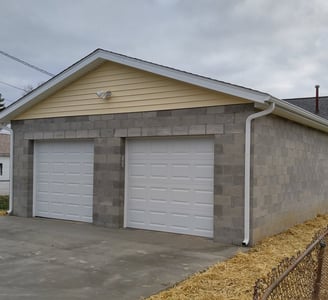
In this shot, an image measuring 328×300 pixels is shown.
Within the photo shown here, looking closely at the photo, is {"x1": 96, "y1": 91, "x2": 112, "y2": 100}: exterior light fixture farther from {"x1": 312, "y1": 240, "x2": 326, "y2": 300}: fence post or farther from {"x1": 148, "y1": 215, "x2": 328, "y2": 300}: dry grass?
{"x1": 312, "y1": 240, "x2": 326, "y2": 300}: fence post

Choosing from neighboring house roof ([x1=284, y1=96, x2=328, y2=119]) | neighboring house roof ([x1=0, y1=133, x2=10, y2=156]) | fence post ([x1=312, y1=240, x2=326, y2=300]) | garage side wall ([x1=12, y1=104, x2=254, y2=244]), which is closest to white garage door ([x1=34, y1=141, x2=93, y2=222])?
garage side wall ([x1=12, y1=104, x2=254, y2=244])

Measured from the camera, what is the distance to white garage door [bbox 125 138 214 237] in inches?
312

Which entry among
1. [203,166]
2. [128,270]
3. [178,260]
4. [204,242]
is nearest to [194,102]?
[203,166]

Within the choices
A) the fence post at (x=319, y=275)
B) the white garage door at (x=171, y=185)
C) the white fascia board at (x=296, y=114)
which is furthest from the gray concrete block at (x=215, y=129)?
the fence post at (x=319, y=275)

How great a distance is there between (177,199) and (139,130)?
1.79m

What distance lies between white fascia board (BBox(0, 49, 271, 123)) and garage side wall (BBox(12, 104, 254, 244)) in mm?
357

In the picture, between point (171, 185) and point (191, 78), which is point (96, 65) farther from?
point (171, 185)

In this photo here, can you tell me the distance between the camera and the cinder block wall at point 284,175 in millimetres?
7461

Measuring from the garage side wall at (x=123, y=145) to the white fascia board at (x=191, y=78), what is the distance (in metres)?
0.34

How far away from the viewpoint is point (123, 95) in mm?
8883

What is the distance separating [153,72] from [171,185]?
2.50 m

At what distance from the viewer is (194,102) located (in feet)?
26.1

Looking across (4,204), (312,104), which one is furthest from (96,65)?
(312,104)

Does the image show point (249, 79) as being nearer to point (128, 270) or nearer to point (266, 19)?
point (266, 19)
